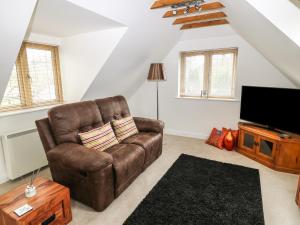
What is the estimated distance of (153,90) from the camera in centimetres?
430

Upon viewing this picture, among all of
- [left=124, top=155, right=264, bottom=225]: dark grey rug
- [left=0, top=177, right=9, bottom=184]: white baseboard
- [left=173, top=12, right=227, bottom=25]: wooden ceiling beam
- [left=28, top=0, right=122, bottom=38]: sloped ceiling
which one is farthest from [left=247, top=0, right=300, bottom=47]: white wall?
[left=0, top=177, right=9, bottom=184]: white baseboard

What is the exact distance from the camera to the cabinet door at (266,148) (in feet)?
8.80

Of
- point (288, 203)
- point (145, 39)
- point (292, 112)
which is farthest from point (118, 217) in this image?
point (292, 112)

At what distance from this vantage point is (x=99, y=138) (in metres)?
2.30

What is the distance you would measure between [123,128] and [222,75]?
228 centimetres

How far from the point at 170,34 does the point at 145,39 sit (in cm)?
71

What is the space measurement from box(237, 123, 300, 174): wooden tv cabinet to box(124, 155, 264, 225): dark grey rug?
363 mm

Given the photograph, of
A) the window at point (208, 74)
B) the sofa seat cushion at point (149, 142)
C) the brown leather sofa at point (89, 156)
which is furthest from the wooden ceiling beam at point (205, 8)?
the sofa seat cushion at point (149, 142)

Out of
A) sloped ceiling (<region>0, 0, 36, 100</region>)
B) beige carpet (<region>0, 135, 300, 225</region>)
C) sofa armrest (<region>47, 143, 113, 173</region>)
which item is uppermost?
sloped ceiling (<region>0, 0, 36, 100</region>)

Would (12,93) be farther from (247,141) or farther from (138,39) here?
(247,141)

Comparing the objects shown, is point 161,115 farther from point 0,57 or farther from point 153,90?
point 0,57

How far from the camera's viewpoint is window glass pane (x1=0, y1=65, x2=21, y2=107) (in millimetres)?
2439

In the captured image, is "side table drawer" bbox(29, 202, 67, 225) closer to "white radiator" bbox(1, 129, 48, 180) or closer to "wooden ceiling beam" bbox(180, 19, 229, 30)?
"white radiator" bbox(1, 129, 48, 180)

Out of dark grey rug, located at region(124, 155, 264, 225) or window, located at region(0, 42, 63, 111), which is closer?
dark grey rug, located at region(124, 155, 264, 225)
